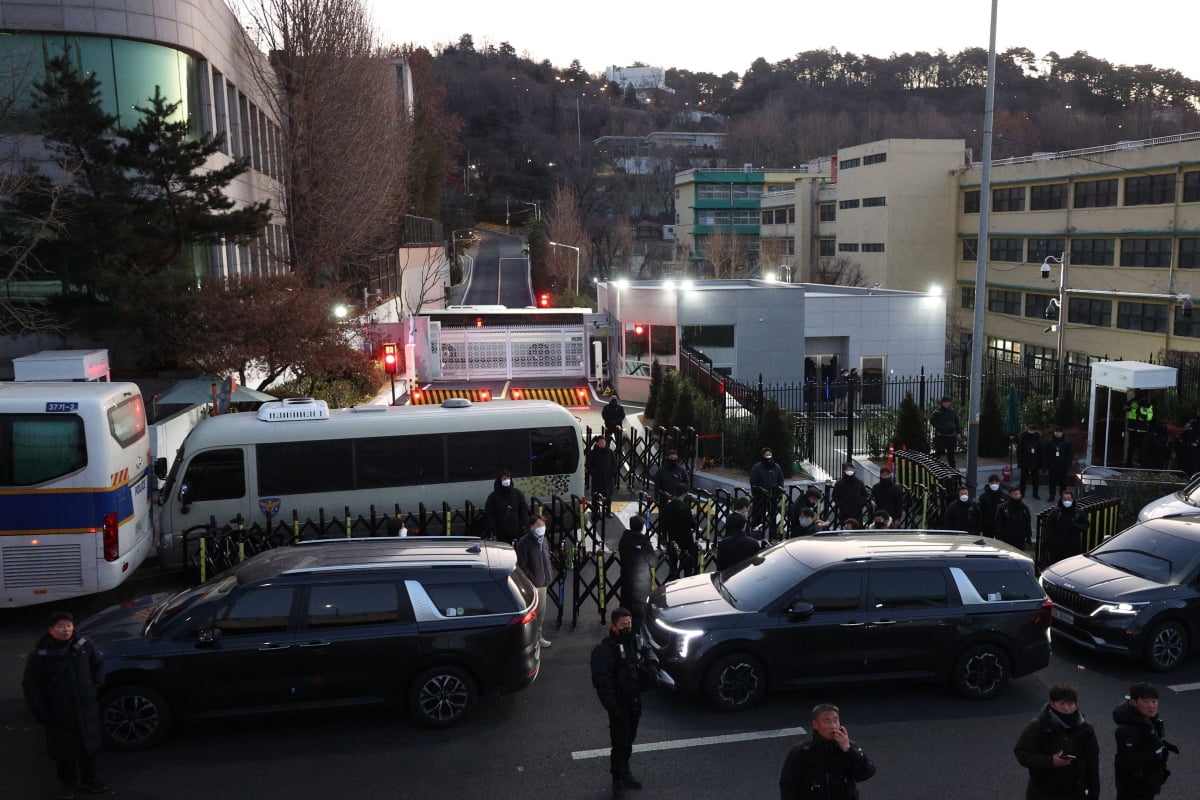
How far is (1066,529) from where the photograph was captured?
12.8 m

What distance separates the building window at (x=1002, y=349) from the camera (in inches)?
2267

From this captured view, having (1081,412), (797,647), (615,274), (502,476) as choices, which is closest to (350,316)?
(502,476)

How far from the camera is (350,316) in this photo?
2848cm

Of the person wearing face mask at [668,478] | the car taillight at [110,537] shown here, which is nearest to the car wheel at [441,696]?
the car taillight at [110,537]

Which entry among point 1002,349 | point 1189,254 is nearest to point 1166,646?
point 1189,254

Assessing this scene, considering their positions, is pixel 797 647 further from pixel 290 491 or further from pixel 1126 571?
pixel 290 491

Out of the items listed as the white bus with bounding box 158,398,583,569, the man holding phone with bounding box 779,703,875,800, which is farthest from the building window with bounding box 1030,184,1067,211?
the man holding phone with bounding box 779,703,875,800

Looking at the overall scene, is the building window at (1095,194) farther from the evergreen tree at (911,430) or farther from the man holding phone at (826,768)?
the man holding phone at (826,768)

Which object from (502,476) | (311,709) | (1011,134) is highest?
(1011,134)

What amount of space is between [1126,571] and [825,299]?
25.2 m

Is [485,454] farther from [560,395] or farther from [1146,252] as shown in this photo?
[1146,252]

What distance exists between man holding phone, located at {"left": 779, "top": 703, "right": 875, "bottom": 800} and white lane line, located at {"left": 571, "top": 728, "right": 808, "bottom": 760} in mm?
2952

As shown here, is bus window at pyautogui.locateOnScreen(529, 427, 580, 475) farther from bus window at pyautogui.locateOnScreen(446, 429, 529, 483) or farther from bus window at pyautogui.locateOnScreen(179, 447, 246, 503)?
bus window at pyautogui.locateOnScreen(179, 447, 246, 503)

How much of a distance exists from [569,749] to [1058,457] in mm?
12588
